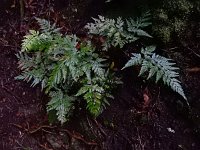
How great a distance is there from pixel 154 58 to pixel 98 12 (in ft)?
3.64

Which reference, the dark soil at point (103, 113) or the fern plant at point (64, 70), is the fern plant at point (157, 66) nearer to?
the dark soil at point (103, 113)

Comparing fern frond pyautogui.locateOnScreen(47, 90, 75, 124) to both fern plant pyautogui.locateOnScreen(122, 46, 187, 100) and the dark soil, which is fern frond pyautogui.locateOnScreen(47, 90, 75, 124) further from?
fern plant pyautogui.locateOnScreen(122, 46, 187, 100)

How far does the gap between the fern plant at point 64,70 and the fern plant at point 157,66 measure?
433 mm

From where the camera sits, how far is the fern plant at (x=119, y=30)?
4145 millimetres

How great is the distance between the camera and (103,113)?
4355mm

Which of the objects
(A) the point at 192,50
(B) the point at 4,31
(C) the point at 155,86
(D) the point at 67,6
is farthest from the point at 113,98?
(B) the point at 4,31

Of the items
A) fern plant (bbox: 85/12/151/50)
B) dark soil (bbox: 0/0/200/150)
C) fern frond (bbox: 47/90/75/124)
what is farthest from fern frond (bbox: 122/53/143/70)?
fern frond (bbox: 47/90/75/124)

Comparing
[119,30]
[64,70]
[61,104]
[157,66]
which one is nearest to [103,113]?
[61,104]

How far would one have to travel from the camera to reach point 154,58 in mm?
3982

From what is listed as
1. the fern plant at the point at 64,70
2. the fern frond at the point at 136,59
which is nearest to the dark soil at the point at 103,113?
the fern plant at the point at 64,70

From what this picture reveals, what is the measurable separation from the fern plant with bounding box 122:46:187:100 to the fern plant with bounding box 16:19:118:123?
433 millimetres

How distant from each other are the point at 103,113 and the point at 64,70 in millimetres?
807

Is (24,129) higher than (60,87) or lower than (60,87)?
lower

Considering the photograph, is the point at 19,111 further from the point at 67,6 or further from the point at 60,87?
the point at 67,6
